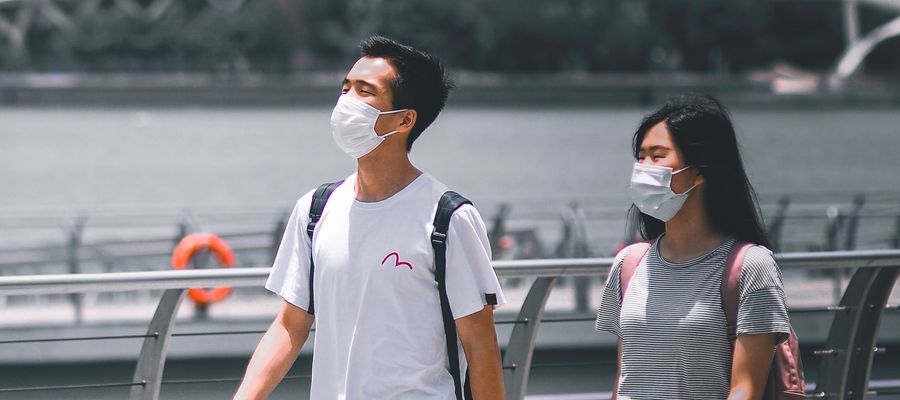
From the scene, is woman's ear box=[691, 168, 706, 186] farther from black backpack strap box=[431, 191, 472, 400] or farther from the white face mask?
the white face mask

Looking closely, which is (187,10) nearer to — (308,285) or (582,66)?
(582,66)

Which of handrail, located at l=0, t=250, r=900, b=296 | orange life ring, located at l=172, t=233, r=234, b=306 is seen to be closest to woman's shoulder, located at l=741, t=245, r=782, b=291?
handrail, located at l=0, t=250, r=900, b=296

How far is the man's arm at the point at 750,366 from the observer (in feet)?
9.83

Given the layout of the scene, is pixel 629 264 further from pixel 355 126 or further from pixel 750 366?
pixel 355 126

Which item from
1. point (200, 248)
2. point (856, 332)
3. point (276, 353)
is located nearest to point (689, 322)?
point (276, 353)

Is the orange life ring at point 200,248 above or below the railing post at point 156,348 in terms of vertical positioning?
above

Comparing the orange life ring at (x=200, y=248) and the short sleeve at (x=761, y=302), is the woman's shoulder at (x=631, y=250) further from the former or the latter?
the orange life ring at (x=200, y=248)

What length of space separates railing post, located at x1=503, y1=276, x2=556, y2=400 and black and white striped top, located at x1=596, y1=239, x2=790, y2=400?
1.37 meters

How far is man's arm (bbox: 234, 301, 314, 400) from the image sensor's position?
3154mm

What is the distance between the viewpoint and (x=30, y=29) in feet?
379

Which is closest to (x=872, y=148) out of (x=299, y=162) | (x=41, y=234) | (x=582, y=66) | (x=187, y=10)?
(x=582, y=66)

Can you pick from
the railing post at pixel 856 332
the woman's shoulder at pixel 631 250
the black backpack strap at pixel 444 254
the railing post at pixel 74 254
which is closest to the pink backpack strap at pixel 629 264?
the woman's shoulder at pixel 631 250

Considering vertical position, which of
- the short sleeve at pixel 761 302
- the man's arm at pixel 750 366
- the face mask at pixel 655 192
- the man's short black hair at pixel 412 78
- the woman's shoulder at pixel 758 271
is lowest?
the man's arm at pixel 750 366

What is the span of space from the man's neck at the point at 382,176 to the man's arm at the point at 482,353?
1.14 feet
